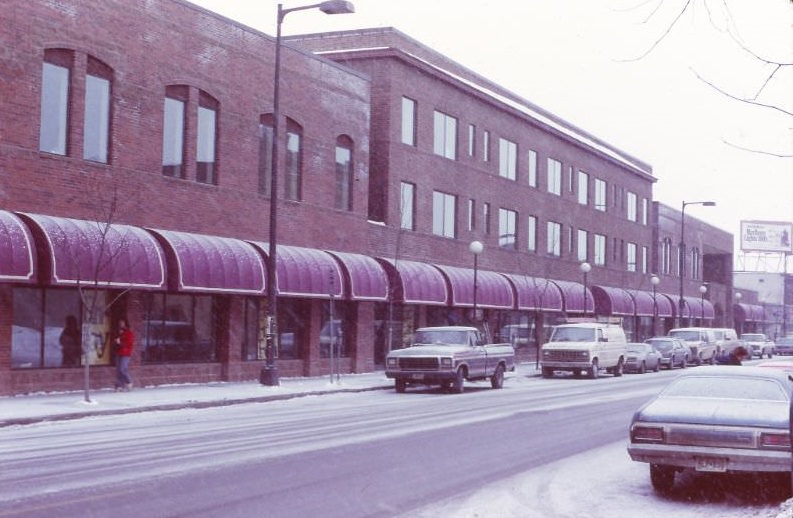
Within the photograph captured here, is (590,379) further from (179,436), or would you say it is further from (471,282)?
(179,436)

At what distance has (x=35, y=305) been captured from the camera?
23.6m

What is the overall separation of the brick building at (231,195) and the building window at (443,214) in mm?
120

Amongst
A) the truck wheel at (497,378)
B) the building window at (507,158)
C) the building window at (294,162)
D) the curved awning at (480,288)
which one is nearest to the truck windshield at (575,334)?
the curved awning at (480,288)

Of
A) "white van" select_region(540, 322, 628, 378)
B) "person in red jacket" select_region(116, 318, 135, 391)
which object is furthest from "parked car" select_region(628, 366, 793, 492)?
"white van" select_region(540, 322, 628, 378)

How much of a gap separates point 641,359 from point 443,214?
423 inches

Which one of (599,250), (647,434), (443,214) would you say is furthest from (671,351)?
(647,434)

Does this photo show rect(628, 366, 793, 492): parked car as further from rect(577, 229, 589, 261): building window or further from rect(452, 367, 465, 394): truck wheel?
rect(577, 229, 589, 261): building window

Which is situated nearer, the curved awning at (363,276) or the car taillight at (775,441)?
the car taillight at (775,441)

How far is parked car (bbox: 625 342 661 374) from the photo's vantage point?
44812 mm

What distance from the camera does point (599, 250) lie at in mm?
64188

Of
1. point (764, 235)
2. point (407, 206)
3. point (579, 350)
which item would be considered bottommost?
point (579, 350)

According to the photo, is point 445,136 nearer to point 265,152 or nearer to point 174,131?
point 265,152

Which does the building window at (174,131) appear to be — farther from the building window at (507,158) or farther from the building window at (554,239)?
the building window at (554,239)

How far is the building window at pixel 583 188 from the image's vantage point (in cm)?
6111
